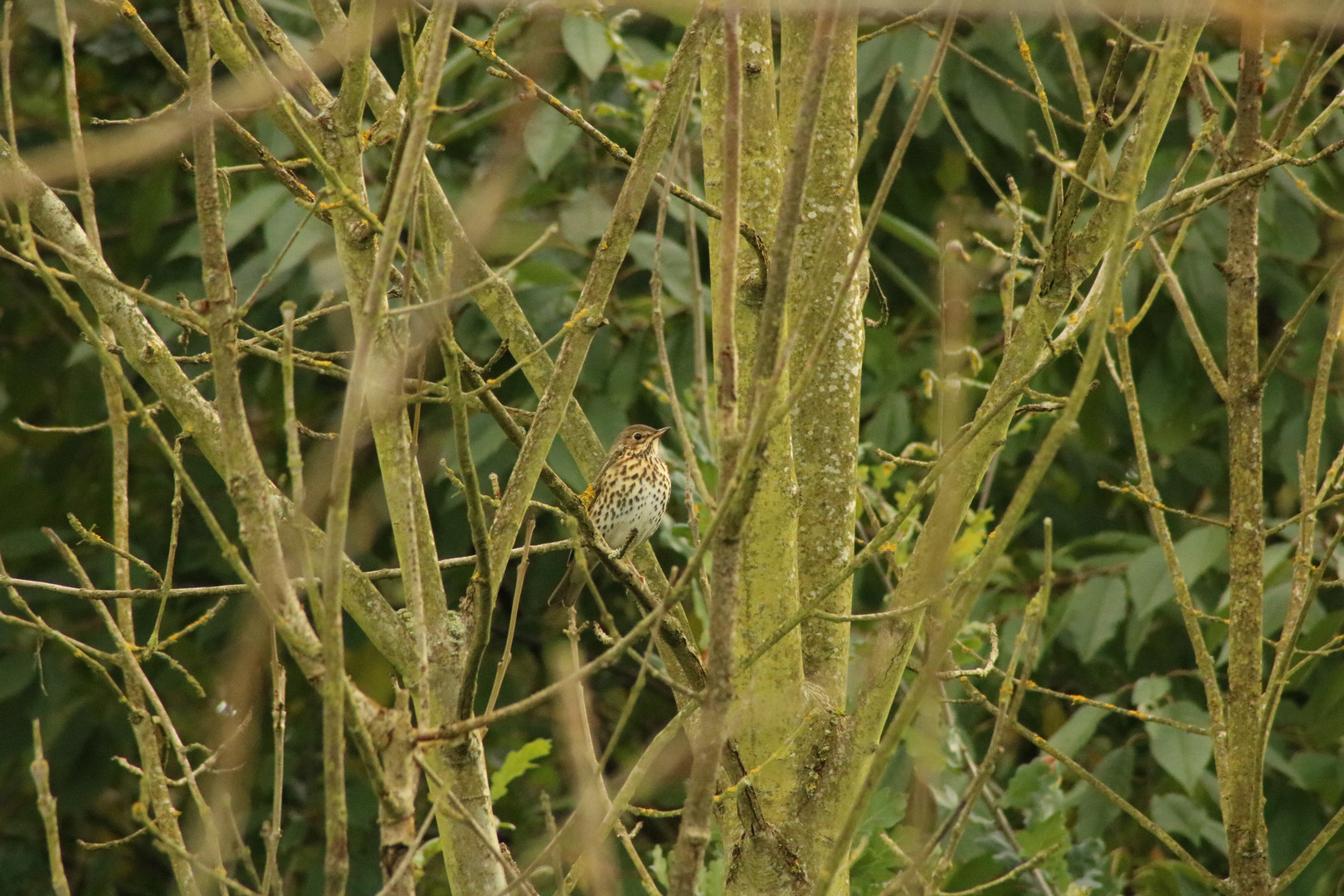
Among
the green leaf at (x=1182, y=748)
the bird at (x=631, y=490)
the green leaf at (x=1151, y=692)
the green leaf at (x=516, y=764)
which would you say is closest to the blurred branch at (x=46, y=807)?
the green leaf at (x=516, y=764)

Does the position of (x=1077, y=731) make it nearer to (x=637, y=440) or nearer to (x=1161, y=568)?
(x=1161, y=568)

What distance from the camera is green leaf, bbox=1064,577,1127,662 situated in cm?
450

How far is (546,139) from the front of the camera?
177 inches

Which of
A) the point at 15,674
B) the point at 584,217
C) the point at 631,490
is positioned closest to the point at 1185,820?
the point at 631,490

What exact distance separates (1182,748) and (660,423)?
6.57ft

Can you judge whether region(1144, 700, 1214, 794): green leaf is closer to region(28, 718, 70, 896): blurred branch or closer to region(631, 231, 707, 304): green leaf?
region(631, 231, 707, 304): green leaf

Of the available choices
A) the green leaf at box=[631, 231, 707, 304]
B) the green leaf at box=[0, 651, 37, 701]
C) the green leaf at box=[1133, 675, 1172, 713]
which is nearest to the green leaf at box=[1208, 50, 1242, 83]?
the green leaf at box=[631, 231, 707, 304]

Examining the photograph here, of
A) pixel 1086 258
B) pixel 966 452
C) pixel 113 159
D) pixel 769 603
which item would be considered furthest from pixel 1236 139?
pixel 113 159

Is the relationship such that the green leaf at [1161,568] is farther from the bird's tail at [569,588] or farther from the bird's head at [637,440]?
the bird's tail at [569,588]

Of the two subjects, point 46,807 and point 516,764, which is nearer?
point 46,807

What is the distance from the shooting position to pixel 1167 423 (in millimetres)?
5102

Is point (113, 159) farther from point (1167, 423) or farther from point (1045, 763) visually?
point (1167, 423)

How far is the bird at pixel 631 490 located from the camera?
4395 mm

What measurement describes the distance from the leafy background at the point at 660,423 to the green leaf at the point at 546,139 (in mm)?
11
